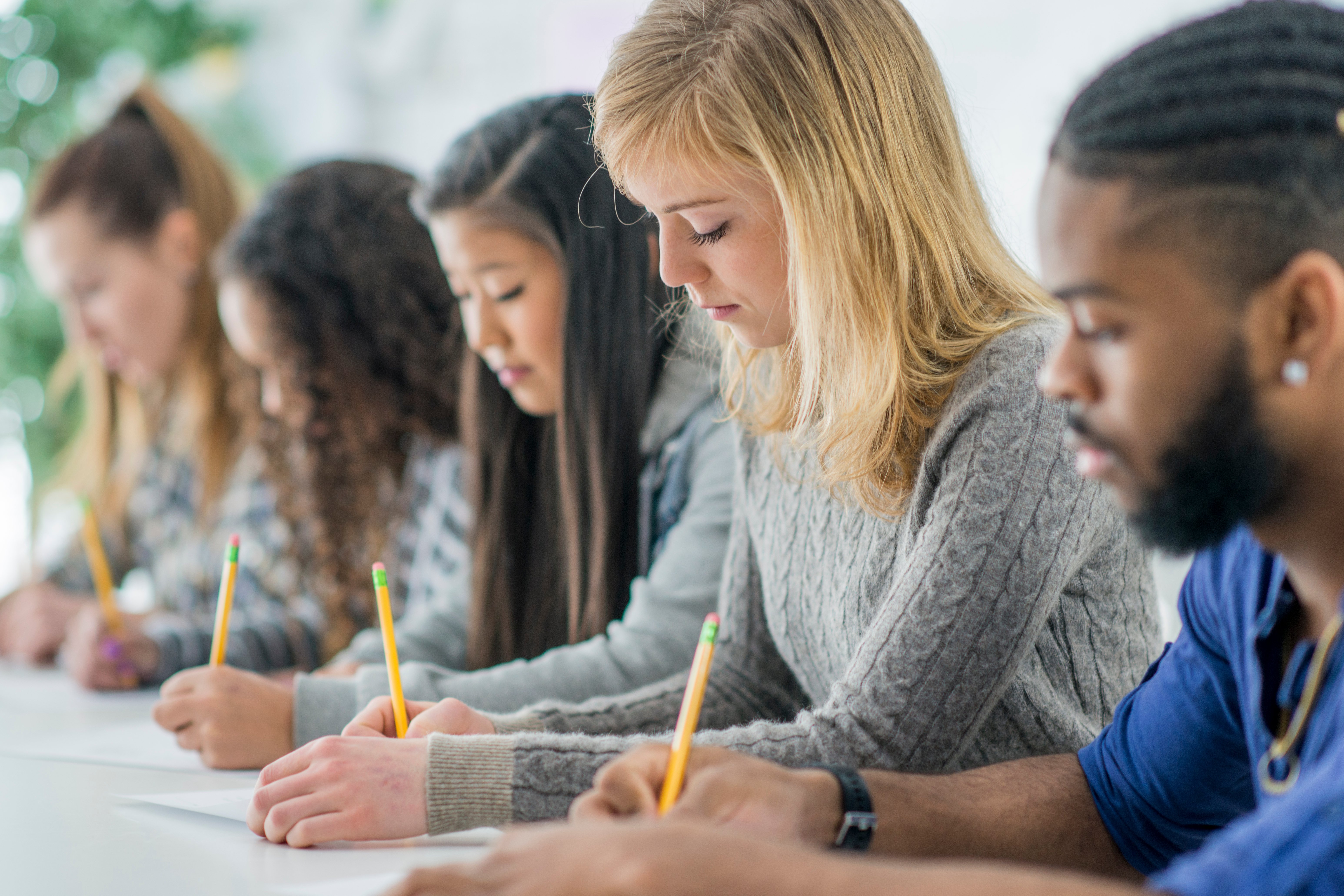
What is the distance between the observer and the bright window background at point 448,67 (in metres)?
1.92

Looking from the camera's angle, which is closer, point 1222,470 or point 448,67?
point 1222,470

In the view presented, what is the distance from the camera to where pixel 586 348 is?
4.39ft

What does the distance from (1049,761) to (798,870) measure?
0.40 meters

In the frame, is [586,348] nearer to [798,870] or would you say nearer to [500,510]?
[500,510]

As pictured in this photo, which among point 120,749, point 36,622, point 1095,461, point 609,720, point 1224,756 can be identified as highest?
point 1095,461

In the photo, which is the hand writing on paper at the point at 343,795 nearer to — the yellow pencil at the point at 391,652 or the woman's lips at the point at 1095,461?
the yellow pencil at the point at 391,652

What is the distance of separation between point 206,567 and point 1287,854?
1.81 meters

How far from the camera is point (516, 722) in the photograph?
3.15ft

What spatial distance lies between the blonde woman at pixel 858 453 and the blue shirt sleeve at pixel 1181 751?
0.09 metres

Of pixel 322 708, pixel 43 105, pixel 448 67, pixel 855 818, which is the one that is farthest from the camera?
pixel 448 67

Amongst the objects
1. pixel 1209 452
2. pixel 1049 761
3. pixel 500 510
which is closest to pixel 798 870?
pixel 1209 452

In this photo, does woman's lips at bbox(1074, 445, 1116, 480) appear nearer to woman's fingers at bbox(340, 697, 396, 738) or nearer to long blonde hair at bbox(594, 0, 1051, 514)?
long blonde hair at bbox(594, 0, 1051, 514)

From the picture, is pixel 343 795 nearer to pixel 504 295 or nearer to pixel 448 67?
pixel 504 295

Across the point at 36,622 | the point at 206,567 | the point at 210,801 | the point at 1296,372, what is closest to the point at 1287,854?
the point at 1296,372
